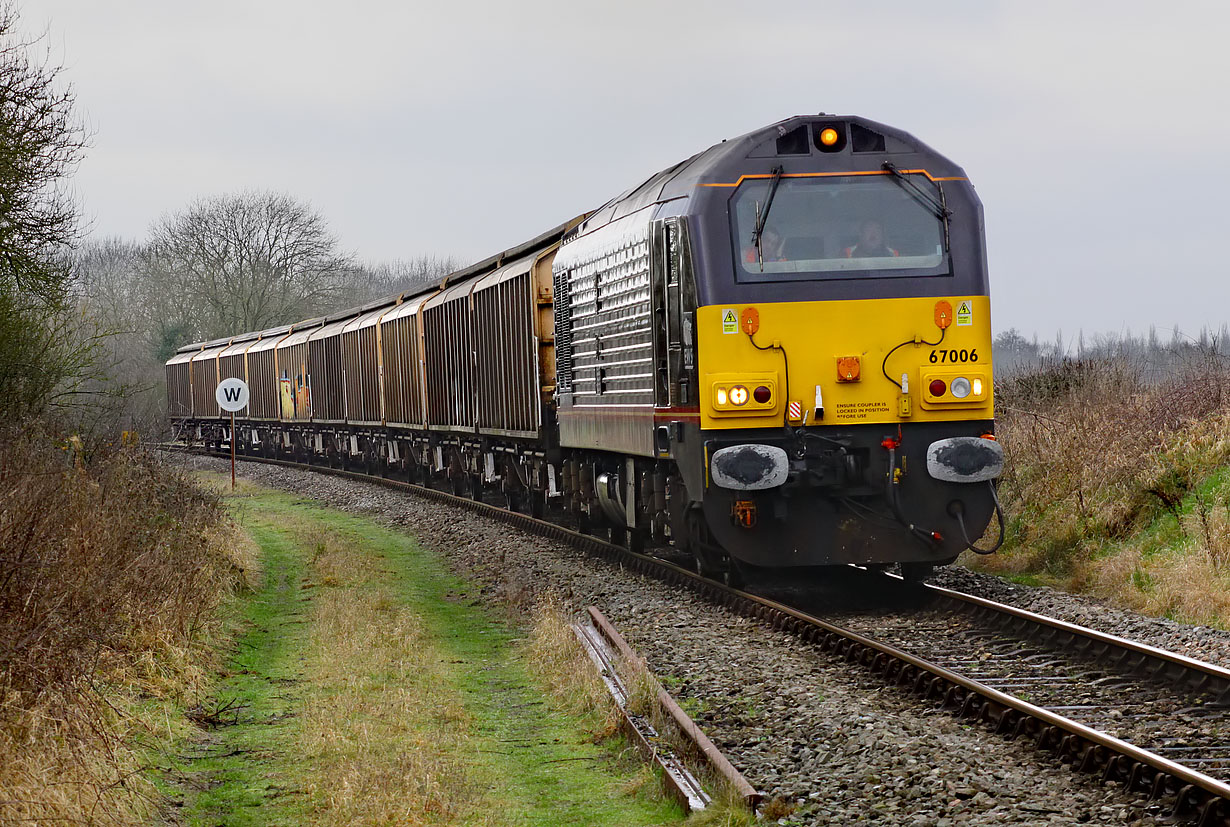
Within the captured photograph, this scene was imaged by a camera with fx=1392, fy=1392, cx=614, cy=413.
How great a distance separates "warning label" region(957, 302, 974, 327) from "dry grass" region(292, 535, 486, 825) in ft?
14.8

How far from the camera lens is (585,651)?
8898mm

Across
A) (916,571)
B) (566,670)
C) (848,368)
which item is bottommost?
(566,670)

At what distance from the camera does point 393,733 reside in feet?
23.8

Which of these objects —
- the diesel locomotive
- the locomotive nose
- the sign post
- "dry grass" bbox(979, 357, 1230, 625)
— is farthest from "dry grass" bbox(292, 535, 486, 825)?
the sign post

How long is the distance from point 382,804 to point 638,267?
6.42 meters

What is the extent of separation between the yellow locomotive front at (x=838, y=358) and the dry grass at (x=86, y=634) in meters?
3.89

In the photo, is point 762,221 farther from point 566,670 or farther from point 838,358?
point 566,670

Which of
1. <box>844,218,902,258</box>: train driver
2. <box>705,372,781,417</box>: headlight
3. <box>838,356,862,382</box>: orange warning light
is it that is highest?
<box>844,218,902,258</box>: train driver

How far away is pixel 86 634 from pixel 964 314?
654cm

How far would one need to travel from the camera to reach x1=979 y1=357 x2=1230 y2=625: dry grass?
10.3 m

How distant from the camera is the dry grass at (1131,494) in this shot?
1033 cm

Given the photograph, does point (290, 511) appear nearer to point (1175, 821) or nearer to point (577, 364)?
point (577, 364)

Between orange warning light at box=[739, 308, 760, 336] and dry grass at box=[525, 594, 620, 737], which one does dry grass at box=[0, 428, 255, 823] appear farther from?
orange warning light at box=[739, 308, 760, 336]

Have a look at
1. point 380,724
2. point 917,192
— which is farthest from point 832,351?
point 380,724
